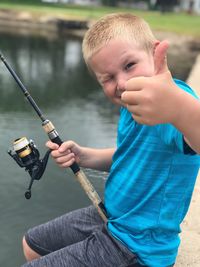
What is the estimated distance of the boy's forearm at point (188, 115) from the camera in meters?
1.56

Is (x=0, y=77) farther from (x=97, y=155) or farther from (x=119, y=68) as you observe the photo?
(x=119, y=68)

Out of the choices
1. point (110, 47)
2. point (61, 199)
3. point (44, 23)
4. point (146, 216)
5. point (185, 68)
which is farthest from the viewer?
point (44, 23)

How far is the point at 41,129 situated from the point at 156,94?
5079 mm

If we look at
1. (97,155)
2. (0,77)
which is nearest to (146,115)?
(97,155)

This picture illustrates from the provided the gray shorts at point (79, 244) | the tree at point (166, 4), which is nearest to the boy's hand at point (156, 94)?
→ the gray shorts at point (79, 244)

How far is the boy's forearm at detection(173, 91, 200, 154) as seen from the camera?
1.56 meters

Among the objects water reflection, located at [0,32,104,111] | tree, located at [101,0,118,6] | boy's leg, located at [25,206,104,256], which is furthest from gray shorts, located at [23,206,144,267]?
tree, located at [101,0,118,6]

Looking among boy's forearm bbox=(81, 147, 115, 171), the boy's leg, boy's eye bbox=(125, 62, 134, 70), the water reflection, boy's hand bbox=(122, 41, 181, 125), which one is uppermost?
boy's hand bbox=(122, 41, 181, 125)

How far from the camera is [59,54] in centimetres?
1591

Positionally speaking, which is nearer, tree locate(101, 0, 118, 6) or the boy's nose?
the boy's nose

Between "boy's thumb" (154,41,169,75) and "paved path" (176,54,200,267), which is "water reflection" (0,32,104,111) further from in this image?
"boy's thumb" (154,41,169,75)

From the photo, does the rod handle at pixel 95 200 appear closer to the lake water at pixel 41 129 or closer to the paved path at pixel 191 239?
the paved path at pixel 191 239

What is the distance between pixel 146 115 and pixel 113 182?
0.83m

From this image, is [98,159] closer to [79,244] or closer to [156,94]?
[79,244]
